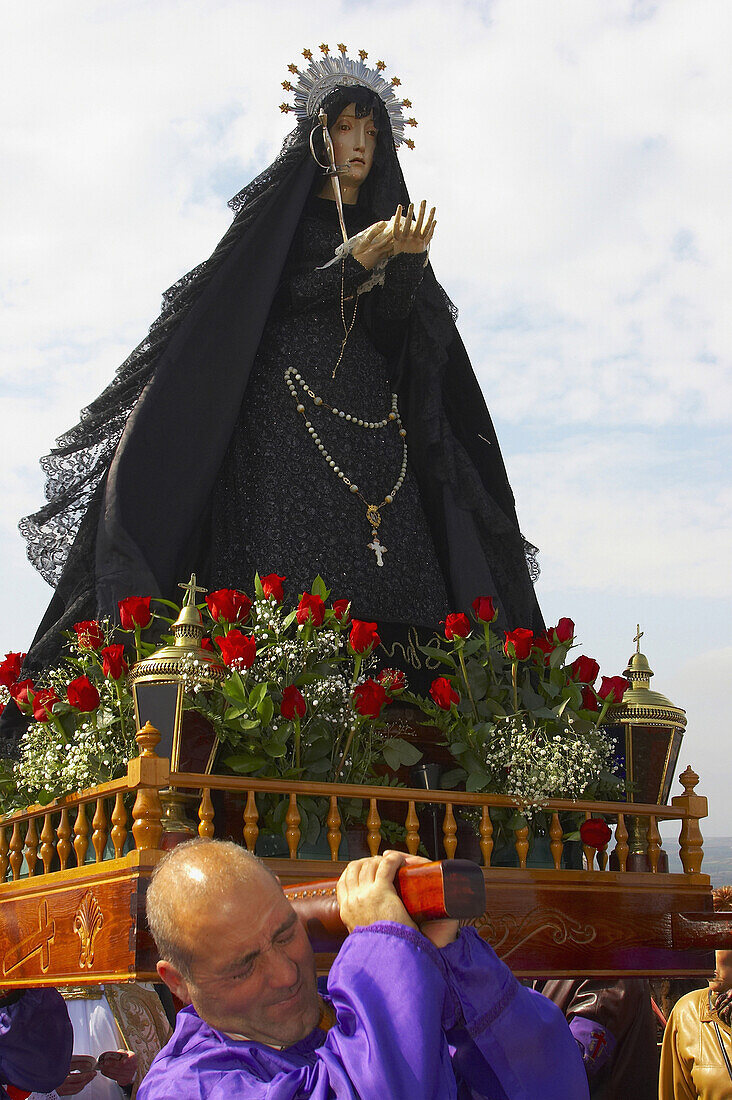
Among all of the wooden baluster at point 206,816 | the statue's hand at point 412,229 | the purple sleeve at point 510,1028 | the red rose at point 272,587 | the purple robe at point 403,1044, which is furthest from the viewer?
the statue's hand at point 412,229

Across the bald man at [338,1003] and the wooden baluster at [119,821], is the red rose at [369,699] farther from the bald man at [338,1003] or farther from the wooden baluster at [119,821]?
the bald man at [338,1003]

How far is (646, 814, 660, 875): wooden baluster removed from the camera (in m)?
4.18

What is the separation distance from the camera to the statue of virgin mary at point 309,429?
514cm

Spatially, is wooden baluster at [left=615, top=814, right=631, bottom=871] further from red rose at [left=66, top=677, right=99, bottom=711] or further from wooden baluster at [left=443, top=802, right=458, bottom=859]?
red rose at [left=66, top=677, right=99, bottom=711]

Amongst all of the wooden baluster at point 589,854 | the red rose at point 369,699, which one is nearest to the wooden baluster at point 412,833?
the red rose at point 369,699

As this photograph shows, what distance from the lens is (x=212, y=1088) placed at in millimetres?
1855

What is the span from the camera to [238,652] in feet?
12.3

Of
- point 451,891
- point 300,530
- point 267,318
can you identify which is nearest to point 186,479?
point 300,530

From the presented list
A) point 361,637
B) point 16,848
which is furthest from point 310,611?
point 16,848

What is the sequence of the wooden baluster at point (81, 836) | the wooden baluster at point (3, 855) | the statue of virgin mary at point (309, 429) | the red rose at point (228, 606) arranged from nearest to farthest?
the wooden baluster at point (81, 836) → the red rose at point (228, 606) → the wooden baluster at point (3, 855) → the statue of virgin mary at point (309, 429)

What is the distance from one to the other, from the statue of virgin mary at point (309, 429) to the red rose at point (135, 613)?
499 millimetres

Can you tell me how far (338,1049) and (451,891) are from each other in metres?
0.38

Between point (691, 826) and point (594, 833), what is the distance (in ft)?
1.34

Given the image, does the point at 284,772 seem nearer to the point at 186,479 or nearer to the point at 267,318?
the point at 186,479
